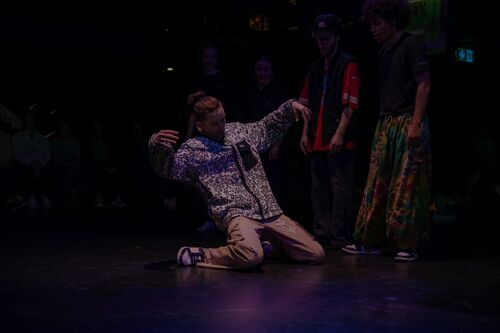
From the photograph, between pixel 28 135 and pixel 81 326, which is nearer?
pixel 81 326

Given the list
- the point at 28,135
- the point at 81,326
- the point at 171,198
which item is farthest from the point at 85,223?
the point at 81,326

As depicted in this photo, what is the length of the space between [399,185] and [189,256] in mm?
1312

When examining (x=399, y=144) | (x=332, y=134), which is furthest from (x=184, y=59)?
(x=399, y=144)

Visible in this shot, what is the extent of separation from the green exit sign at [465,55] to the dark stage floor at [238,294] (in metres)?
4.70

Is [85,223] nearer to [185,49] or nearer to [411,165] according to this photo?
[411,165]

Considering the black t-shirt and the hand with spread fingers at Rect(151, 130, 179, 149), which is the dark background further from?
the hand with spread fingers at Rect(151, 130, 179, 149)

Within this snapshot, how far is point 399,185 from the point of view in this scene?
3.99m

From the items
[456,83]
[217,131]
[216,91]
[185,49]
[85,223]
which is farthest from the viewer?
[185,49]

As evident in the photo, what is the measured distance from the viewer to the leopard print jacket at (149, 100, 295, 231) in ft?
12.6

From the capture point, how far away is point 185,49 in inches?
401

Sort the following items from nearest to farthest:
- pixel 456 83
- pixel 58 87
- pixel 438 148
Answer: pixel 438 148
pixel 456 83
pixel 58 87

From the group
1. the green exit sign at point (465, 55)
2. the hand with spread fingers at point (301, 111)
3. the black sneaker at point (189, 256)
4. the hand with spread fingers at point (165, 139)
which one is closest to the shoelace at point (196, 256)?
the black sneaker at point (189, 256)

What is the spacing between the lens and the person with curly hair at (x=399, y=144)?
3.95 m

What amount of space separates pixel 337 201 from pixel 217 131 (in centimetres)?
107
